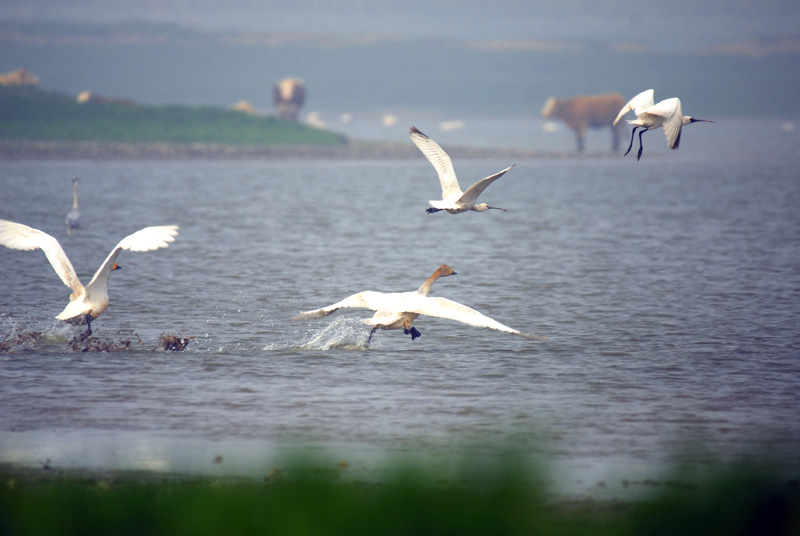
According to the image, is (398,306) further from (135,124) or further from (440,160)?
(135,124)

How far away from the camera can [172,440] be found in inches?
427

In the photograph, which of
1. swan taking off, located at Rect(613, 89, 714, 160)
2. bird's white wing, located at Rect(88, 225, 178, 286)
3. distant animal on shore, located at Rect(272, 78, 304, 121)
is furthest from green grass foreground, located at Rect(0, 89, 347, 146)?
swan taking off, located at Rect(613, 89, 714, 160)

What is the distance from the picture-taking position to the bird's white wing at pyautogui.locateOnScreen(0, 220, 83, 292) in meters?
13.9

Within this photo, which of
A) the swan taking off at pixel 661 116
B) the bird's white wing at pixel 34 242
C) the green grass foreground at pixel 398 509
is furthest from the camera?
the bird's white wing at pixel 34 242

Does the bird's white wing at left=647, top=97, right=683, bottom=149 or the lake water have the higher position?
the bird's white wing at left=647, top=97, right=683, bottom=149

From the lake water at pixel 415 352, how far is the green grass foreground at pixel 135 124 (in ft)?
108

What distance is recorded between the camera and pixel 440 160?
15266mm

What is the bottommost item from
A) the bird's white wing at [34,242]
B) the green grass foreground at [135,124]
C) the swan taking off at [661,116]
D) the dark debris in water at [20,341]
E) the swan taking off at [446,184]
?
the dark debris in water at [20,341]

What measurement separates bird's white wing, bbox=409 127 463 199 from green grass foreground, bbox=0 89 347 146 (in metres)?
56.3

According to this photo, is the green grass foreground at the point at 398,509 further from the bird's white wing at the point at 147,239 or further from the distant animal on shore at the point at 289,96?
the distant animal on shore at the point at 289,96

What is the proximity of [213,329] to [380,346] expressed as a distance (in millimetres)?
2821

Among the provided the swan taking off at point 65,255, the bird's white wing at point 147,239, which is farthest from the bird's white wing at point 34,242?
the bird's white wing at point 147,239

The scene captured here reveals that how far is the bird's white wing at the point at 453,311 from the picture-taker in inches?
478

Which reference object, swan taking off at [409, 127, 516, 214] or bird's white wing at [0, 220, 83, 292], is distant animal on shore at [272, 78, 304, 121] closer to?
swan taking off at [409, 127, 516, 214]
